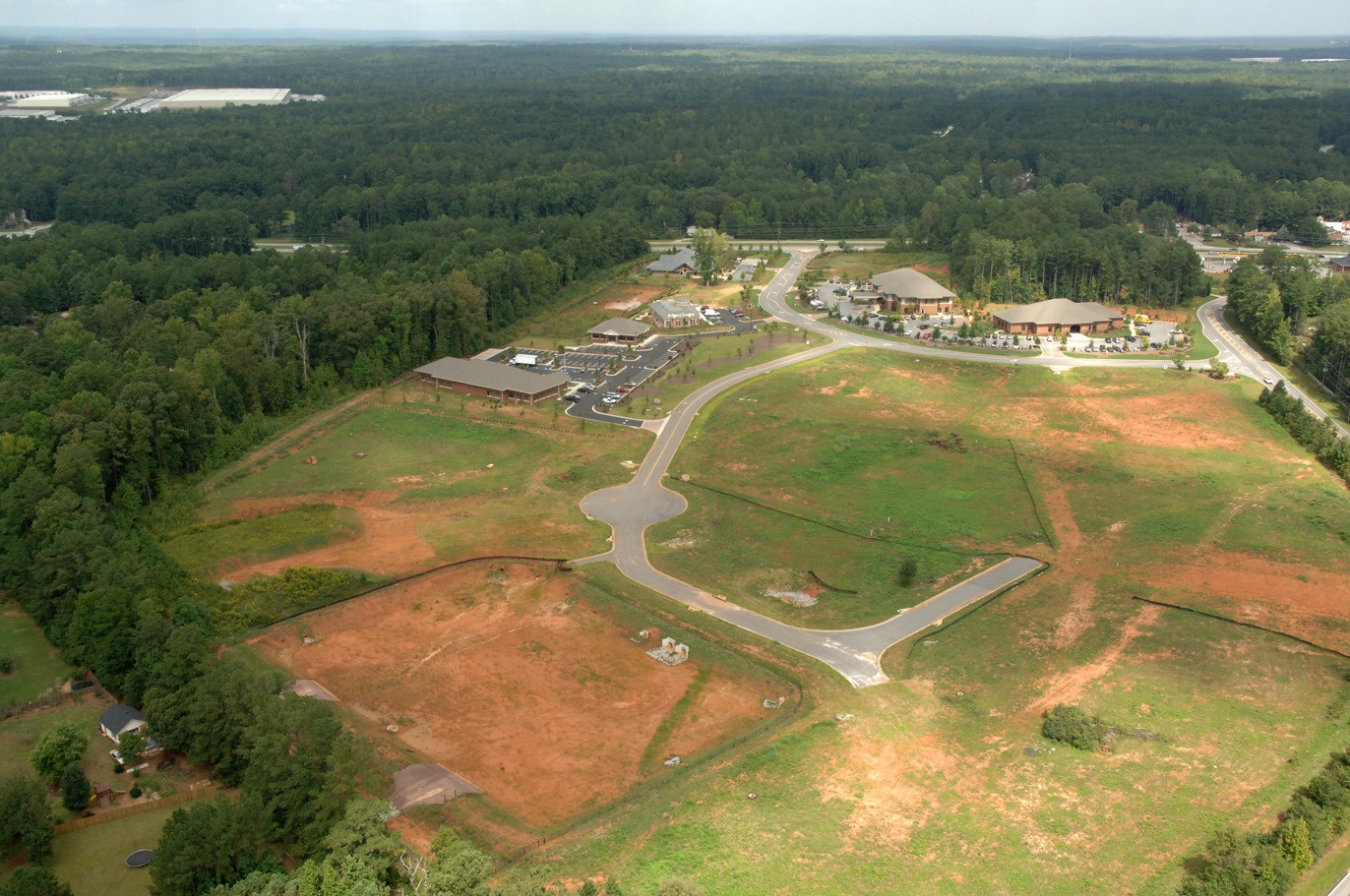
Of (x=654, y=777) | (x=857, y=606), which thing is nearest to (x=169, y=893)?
(x=654, y=777)

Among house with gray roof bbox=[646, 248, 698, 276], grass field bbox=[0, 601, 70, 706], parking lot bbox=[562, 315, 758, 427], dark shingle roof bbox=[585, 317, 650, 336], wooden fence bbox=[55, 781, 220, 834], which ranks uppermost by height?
house with gray roof bbox=[646, 248, 698, 276]

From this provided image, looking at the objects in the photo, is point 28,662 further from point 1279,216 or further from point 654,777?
point 1279,216

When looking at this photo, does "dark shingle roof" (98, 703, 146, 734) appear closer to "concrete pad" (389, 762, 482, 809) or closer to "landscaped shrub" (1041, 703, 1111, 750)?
"concrete pad" (389, 762, 482, 809)

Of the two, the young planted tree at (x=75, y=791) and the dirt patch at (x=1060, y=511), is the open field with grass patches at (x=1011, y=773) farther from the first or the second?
the young planted tree at (x=75, y=791)

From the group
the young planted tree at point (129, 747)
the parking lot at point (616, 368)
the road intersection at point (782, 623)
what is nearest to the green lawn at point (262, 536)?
the road intersection at point (782, 623)

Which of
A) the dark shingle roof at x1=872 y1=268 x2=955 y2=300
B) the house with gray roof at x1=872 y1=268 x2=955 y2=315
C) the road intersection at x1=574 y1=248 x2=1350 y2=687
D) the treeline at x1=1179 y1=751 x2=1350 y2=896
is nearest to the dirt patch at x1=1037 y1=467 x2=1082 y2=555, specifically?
the road intersection at x1=574 y1=248 x2=1350 y2=687

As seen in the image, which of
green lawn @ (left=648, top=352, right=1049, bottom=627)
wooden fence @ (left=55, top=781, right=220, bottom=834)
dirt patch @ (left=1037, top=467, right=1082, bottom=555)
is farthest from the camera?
dirt patch @ (left=1037, top=467, right=1082, bottom=555)

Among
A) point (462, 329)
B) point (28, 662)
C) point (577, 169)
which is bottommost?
point (28, 662)
